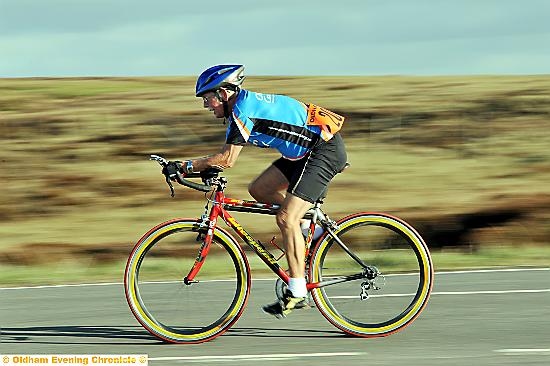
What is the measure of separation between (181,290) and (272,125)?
4.72 feet

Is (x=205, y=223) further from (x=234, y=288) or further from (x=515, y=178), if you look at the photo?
(x=515, y=178)

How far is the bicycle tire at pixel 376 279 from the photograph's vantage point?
7781 millimetres

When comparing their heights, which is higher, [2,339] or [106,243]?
[2,339]

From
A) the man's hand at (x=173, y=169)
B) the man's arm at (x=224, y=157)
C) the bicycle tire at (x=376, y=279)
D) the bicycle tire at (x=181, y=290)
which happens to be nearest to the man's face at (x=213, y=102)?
the man's arm at (x=224, y=157)

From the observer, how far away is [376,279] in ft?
25.8

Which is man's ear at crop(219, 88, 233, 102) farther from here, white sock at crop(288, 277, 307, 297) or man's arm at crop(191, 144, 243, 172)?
white sock at crop(288, 277, 307, 297)

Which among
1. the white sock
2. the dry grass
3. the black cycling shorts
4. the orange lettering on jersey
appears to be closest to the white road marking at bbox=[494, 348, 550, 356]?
the white sock

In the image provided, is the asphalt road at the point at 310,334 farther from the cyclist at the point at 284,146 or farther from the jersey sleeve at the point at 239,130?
the jersey sleeve at the point at 239,130

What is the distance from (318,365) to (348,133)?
20.6 metres

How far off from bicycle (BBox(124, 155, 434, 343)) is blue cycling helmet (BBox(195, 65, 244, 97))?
0.69m

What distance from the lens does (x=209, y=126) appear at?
91.7ft

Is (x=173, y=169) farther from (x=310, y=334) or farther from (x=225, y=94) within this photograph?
(x=310, y=334)

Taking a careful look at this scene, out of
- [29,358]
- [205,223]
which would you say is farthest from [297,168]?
[29,358]

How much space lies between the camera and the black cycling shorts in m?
7.45
